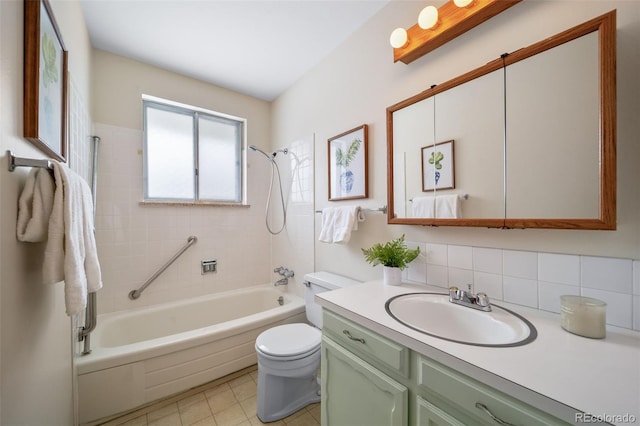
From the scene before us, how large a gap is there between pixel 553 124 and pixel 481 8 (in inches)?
23.2

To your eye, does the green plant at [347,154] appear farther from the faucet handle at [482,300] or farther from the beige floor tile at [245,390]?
the beige floor tile at [245,390]

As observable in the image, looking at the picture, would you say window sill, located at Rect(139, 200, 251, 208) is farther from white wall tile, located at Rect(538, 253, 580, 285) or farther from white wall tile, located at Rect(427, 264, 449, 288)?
white wall tile, located at Rect(538, 253, 580, 285)

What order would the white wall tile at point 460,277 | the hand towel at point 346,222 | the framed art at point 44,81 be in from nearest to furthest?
1. the framed art at point 44,81
2. the white wall tile at point 460,277
3. the hand towel at point 346,222

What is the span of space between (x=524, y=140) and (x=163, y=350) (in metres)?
2.22

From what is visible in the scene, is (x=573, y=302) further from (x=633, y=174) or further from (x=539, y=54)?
(x=539, y=54)

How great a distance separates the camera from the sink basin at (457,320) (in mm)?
798

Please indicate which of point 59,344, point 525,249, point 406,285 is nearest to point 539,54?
point 525,249

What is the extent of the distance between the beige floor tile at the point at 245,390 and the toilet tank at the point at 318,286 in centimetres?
59

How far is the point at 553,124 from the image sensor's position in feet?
2.86

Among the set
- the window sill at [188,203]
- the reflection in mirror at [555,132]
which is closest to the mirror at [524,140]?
the reflection in mirror at [555,132]

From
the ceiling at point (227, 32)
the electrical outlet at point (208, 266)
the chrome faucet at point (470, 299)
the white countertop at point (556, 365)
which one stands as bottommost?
the electrical outlet at point (208, 266)

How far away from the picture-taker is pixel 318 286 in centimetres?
174

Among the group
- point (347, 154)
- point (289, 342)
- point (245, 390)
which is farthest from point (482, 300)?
point (245, 390)

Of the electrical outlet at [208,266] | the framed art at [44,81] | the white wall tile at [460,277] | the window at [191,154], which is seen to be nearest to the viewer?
the framed art at [44,81]
